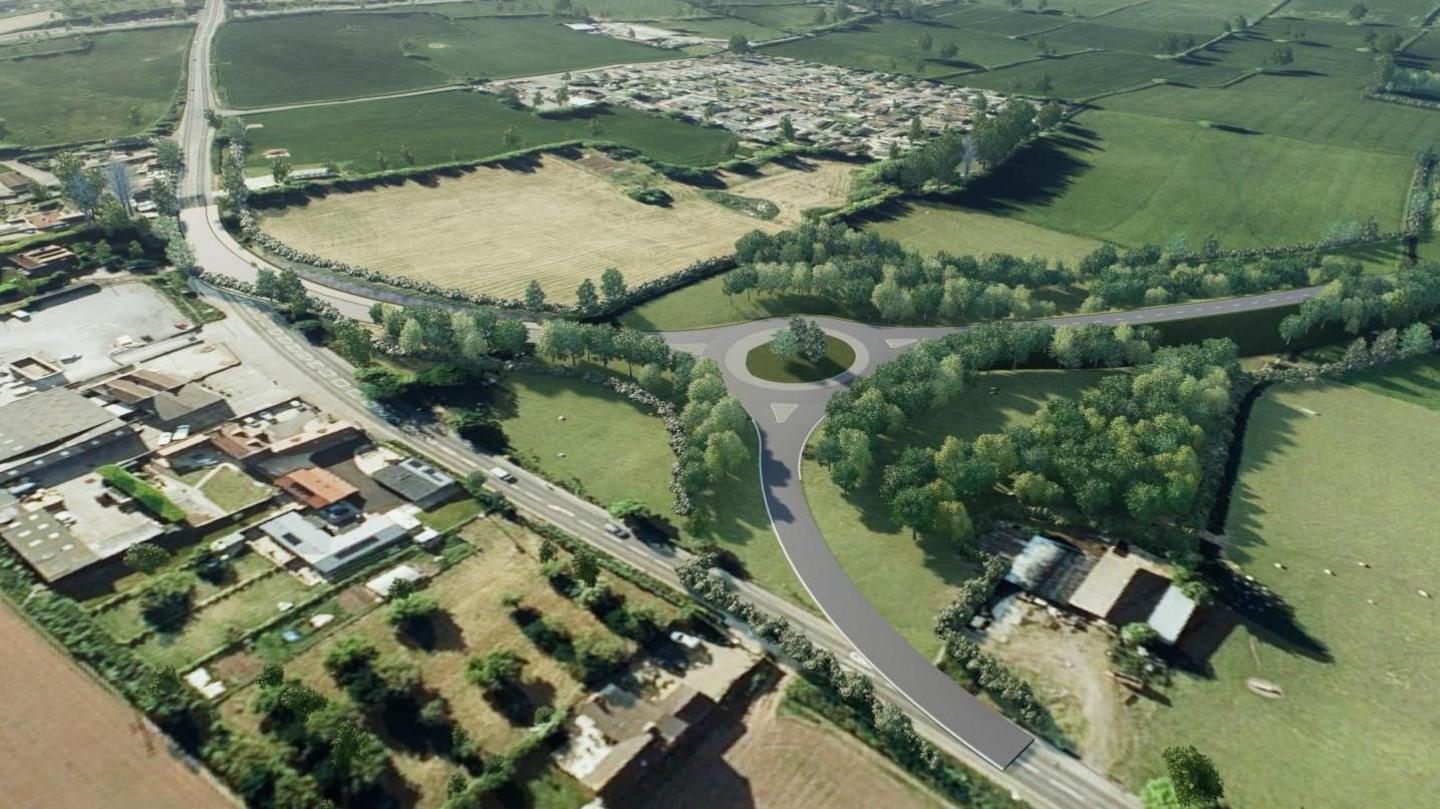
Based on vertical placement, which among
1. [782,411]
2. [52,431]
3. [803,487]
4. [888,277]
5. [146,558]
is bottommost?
[146,558]

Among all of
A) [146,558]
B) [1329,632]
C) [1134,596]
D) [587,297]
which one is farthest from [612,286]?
Answer: [1329,632]

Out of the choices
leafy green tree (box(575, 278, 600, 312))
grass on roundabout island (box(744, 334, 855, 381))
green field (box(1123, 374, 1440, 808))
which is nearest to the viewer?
green field (box(1123, 374, 1440, 808))

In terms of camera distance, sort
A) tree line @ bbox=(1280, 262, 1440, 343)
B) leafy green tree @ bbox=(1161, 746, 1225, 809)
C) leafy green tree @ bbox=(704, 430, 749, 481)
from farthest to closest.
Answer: tree line @ bbox=(1280, 262, 1440, 343) < leafy green tree @ bbox=(704, 430, 749, 481) < leafy green tree @ bbox=(1161, 746, 1225, 809)

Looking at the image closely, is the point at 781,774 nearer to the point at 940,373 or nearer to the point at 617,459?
the point at 617,459

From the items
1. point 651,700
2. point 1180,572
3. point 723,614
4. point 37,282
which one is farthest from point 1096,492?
point 37,282

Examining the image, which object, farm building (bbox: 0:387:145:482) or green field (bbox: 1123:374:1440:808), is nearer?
green field (bbox: 1123:374:1440:808)

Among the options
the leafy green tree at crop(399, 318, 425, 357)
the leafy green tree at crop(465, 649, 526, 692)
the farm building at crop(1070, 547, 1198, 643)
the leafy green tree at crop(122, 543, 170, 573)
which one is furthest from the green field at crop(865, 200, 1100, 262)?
the leafy green tree at crop(122, 543, 170, 573)

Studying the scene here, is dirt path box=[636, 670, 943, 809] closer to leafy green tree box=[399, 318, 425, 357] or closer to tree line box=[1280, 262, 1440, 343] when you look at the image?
leafy green tree box=[399, 318, 425, 357]
